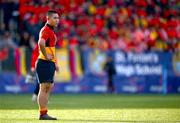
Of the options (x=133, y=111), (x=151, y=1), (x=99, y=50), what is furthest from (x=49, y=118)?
(x=151, y=1)

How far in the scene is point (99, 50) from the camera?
34125 mm

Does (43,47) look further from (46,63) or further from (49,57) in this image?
(46,63)

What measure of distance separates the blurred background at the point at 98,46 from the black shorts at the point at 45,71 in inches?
617

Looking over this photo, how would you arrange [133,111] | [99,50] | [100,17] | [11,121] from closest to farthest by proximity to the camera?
[11,121] → [133,111] → [99,50] → [100,17]

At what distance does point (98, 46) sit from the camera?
114 feet

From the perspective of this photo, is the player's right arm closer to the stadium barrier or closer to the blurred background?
the blurred background

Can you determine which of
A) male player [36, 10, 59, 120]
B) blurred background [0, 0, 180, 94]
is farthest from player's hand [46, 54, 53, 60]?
blurred background [0, 0, 180, 94]

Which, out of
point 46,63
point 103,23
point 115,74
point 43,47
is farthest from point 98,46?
point 43,47

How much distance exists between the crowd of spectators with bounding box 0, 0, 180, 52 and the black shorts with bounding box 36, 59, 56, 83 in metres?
16.3

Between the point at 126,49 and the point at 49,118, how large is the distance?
18358mm

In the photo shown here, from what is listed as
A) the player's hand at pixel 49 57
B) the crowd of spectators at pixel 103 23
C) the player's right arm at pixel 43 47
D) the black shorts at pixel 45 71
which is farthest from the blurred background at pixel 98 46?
the player's right arm at pixel 43 47

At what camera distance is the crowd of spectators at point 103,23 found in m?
35.0

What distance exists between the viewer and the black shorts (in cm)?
1712

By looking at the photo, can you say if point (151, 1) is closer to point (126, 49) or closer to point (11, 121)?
point (126, 49)
